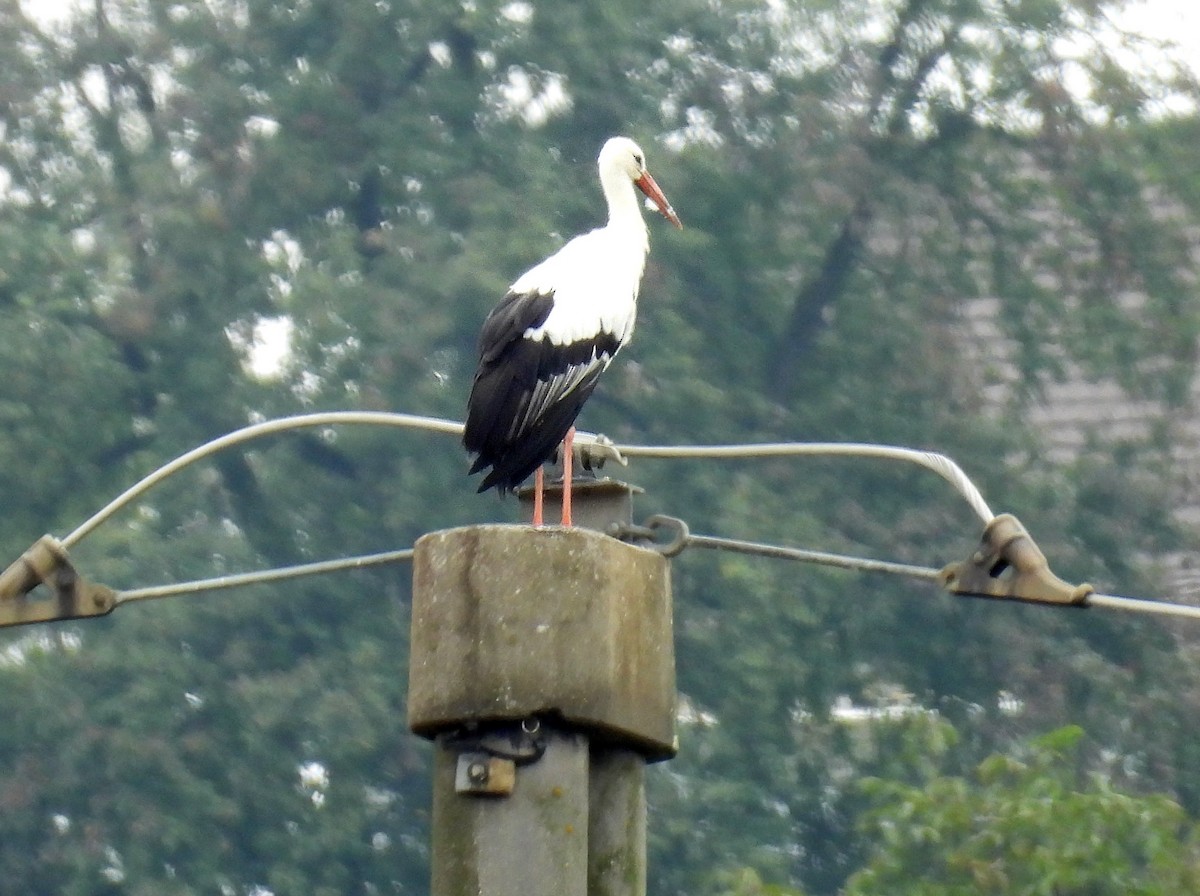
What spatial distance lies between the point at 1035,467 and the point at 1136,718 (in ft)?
5.93

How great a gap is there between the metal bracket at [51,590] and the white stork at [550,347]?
106cm

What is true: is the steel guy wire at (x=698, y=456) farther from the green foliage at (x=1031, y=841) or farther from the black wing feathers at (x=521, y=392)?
the green foliage at (x=1031, y=841)

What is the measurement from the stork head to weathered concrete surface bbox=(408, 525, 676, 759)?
4.70 m

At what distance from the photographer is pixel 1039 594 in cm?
557

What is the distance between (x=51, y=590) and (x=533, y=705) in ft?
5.34

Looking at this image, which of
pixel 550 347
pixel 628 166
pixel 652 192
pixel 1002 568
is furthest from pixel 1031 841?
pixel 1002 568

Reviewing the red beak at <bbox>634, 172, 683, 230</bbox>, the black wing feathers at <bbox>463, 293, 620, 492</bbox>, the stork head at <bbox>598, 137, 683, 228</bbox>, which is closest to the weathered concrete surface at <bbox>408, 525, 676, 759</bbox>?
the black wing feathers at <bbox>463, 293, 620, 492</bbox>

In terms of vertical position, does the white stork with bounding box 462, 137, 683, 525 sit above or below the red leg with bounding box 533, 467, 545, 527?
above

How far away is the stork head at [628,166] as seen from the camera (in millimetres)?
9734

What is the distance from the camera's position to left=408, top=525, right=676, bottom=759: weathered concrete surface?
16.2 feet

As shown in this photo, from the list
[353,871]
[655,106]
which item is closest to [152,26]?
[655,106]

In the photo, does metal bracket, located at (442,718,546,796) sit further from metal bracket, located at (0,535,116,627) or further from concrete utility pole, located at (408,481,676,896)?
metal bracket, located at (0,535,116,627)

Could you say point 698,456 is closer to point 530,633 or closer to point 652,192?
point 530,633

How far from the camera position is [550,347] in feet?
26.7
